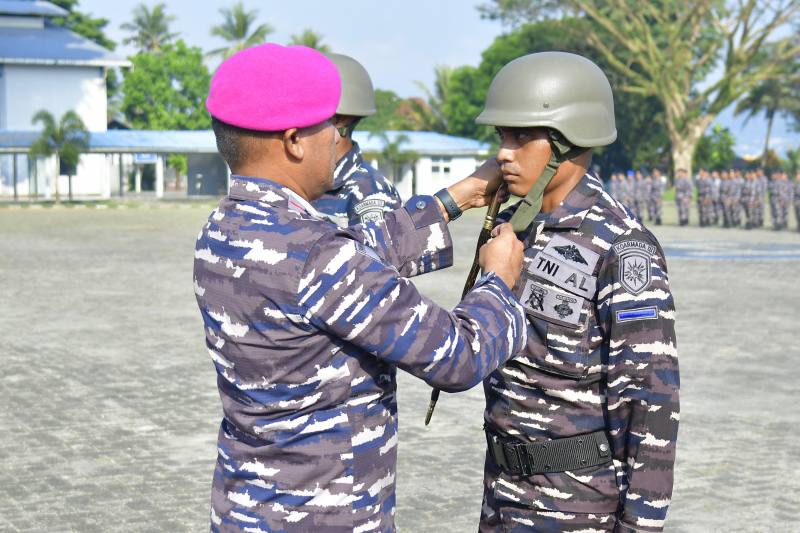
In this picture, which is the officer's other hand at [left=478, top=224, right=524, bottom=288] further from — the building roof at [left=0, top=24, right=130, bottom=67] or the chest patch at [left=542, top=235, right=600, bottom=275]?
the building roof at [left=0, top=24, right=130, bottom=67]

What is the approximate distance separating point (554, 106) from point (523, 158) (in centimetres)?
16

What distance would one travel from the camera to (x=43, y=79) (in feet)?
187

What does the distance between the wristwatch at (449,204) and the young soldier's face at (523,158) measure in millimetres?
206

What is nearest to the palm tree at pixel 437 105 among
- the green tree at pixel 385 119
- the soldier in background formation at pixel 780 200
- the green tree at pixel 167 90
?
the green tree at pixel 385 119

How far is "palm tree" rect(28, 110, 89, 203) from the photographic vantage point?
44312 millimetres

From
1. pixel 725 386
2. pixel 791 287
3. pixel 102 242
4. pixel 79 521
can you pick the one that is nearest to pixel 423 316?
pixel 79 521

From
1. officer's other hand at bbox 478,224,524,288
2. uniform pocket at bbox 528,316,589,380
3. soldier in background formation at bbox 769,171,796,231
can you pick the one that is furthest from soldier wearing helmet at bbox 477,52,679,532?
soldier in background formation at bbox 769,171,796,231

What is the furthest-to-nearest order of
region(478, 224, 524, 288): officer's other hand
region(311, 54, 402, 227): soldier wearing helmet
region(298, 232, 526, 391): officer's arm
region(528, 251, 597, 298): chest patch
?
region(311, 54, 402, 227): soldier wearing helmet
region(528, 251, 597, 298): chest patch
region(478, 224, 524, 288): officer's other hand
region(298, 232, 526, 391): officer's arm

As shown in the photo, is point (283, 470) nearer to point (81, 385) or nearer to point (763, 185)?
point (81, 385)

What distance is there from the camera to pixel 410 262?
8.97 ft

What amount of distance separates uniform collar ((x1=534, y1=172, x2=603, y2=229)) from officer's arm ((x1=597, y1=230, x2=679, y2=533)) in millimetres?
201

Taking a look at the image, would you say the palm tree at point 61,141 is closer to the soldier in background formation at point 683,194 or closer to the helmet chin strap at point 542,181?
the soldier in background formation at point 683,194

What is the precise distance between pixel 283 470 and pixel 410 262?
66 cm

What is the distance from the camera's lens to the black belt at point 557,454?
113 inches
